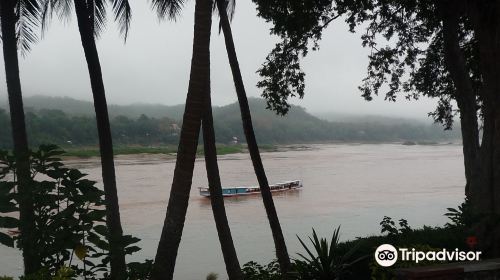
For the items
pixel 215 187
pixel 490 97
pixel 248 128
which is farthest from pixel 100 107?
pixel 490 97

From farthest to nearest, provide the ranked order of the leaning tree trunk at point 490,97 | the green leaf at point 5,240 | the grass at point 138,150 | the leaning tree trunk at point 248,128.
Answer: the grass at point 138,150, the leaning tree trunk at point 248,128, the leaning tree trunk at point 490,97, the green leaf at point 5,240

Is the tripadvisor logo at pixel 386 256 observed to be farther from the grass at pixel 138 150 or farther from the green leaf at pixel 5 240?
the grass at pixel 138 150

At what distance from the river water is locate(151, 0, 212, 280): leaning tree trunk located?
1055cm

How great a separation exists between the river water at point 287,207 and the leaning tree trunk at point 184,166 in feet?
34.6

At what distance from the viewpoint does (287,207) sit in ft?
108

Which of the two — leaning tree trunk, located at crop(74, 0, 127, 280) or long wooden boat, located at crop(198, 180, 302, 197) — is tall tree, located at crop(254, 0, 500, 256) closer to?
leaning tree trunk, located at crop(74, 0, 127, 280)

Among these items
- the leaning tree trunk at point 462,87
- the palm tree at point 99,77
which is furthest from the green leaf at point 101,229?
the leaning tree trunk at point 462,87

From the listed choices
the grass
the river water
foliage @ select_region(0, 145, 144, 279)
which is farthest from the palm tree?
the grass

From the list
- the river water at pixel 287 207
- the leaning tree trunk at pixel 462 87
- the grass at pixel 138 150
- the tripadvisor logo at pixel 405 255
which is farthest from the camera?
the grass at pixel 138 150

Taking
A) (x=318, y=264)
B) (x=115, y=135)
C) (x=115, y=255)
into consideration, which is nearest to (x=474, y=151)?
(x=318, y=264)

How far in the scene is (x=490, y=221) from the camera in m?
5.59

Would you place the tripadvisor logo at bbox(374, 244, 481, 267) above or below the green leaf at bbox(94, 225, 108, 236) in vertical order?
below

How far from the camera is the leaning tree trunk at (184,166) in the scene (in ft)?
17.5

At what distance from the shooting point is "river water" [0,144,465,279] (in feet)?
63.1
